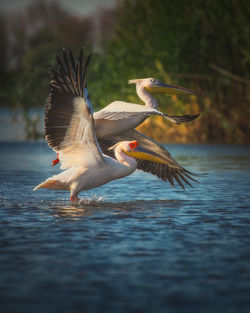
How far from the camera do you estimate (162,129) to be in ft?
55.1

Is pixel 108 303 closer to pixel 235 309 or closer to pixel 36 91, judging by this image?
pixel 235 309

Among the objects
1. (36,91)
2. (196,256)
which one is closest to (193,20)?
(36,91)

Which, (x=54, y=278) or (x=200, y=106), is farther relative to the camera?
(x=200, y=106)

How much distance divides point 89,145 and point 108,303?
3.55 meters

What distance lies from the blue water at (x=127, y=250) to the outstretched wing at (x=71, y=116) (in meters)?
0.63

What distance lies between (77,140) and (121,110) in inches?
34.4

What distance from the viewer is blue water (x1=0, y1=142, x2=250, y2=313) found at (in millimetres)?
3590

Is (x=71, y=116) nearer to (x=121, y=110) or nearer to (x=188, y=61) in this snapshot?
(x=121, y=110)

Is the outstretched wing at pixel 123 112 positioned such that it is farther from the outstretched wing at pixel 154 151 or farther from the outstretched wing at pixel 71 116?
the outstretched wing at pixel 154 151

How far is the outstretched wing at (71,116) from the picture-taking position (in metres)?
6.47

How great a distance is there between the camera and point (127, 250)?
190 inches

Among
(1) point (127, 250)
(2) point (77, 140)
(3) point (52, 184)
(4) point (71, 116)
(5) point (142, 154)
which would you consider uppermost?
(4) point (71, 116)

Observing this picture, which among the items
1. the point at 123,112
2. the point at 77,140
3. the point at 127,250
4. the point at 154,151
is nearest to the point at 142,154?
the point at 123,112

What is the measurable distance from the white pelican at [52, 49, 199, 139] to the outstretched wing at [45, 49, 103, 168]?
1 centimetres
